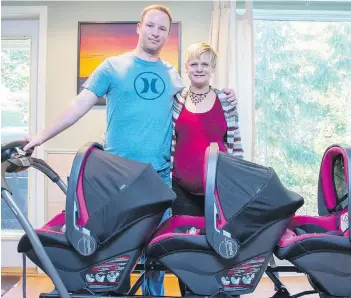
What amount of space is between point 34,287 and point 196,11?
248cm

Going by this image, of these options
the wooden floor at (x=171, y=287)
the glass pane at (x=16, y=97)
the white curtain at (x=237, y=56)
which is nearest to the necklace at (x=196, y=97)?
the white curtain at (x=237, y=56)

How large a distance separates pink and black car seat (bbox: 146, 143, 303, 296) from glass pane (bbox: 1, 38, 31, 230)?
8.32 feet

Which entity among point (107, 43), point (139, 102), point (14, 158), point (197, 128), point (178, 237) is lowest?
point (178, 237)

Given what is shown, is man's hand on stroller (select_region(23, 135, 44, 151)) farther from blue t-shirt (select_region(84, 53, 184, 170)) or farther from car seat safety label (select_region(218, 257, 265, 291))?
car seat safety label (select_region(218, 257, 265, 291))

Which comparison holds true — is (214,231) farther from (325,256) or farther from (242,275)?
(325,256)

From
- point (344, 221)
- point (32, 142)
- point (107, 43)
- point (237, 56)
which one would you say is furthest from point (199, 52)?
point (107, 43)

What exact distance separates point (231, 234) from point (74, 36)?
2.62 metres

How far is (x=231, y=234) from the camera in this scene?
153 centimetres

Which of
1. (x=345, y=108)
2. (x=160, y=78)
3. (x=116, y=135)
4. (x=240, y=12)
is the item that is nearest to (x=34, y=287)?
(x=116, y=135)

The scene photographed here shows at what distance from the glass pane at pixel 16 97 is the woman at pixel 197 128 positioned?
2128 millimetres

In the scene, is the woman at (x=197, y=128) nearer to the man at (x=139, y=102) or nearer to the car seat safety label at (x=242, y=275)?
the man at (x=139, y=102)

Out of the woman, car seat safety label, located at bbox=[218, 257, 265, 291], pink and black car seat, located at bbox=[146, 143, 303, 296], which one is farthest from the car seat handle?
the woman

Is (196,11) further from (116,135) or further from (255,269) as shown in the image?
(255,269)

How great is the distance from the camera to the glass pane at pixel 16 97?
380 cm
